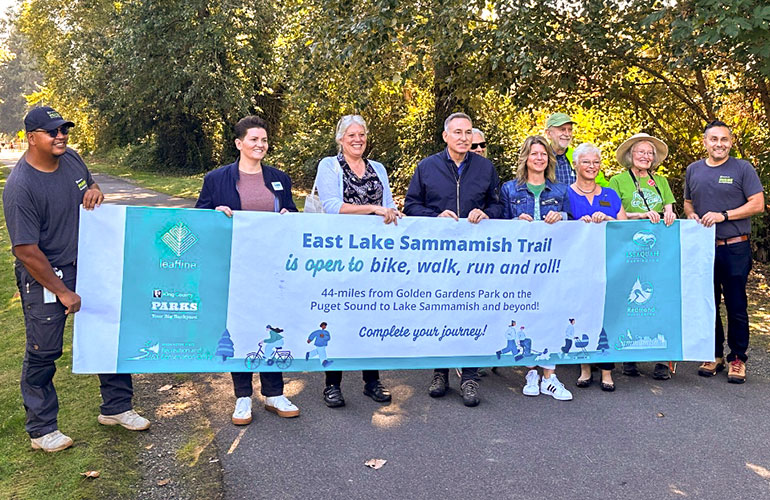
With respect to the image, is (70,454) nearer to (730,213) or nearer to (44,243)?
(44,243)

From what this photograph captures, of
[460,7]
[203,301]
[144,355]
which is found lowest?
[144,355]

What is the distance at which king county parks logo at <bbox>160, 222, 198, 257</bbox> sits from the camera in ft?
16.2

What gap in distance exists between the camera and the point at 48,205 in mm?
4398

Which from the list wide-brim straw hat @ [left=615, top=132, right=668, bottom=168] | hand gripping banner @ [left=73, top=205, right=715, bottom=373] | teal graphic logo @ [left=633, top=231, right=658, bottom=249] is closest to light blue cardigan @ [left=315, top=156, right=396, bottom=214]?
hand gripping banner @ [left=73, top=205, right=715, bottom=373]

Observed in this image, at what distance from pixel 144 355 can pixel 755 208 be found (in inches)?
190

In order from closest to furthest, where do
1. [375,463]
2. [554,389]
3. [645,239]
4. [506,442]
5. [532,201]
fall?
[375,463]
[506,442]
[554,389]
[532,201]
[645,239]

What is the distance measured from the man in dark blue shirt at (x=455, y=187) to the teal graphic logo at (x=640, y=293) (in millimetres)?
1261

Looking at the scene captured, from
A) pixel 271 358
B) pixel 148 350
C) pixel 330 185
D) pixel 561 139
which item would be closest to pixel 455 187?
pixel 330 185

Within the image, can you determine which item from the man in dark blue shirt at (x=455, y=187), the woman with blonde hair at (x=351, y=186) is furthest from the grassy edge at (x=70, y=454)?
the man in dark blue shirt at (x=455, y=187)

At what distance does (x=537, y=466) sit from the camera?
14.3ft

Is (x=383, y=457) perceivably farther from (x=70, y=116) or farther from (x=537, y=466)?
(x=70, y=116)

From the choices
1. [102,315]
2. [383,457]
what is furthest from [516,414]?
[102,315]

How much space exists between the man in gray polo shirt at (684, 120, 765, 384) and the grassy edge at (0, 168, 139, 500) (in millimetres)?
4682

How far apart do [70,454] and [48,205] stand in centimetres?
151
